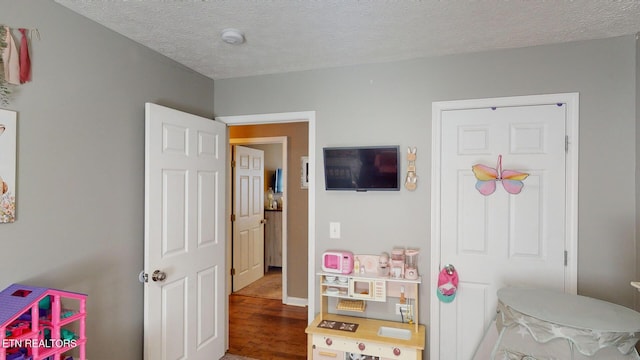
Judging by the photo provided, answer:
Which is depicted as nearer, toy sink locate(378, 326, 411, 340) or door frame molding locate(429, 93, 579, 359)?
door frame molding locate(429, 93, 579, 359)

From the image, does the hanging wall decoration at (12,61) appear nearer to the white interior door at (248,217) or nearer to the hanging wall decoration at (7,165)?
the hanging wall decoration at (7,165)

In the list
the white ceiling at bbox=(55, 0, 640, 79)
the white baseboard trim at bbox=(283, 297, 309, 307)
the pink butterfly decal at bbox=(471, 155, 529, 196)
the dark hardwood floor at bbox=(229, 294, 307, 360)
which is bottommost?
the dark hardwood floor at bbox=(229, 294, 307, 360)

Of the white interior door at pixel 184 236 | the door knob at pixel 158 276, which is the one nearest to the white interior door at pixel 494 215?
the white interior door at pixel 184 236

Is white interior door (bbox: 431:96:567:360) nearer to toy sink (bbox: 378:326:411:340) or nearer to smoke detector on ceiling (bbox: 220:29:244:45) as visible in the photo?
toy sink (bbox: 378:326:411:340)

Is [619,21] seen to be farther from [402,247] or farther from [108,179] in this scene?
[108,179]

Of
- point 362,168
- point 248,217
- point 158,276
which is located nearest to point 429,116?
point 362,168

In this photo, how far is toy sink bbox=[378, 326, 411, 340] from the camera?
7.59 ft

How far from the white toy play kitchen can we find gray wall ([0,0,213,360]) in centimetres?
126

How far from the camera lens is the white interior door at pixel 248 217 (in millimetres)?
4723

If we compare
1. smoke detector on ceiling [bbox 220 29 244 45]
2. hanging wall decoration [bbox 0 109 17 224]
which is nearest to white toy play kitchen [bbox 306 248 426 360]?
smoke detector on ceiling [bbox 220 29 244 45]

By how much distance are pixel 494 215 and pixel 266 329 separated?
247 cm

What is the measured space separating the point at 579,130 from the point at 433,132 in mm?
879

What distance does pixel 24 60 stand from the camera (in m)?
1.57

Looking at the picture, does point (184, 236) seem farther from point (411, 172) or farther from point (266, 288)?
point (266, 288)
